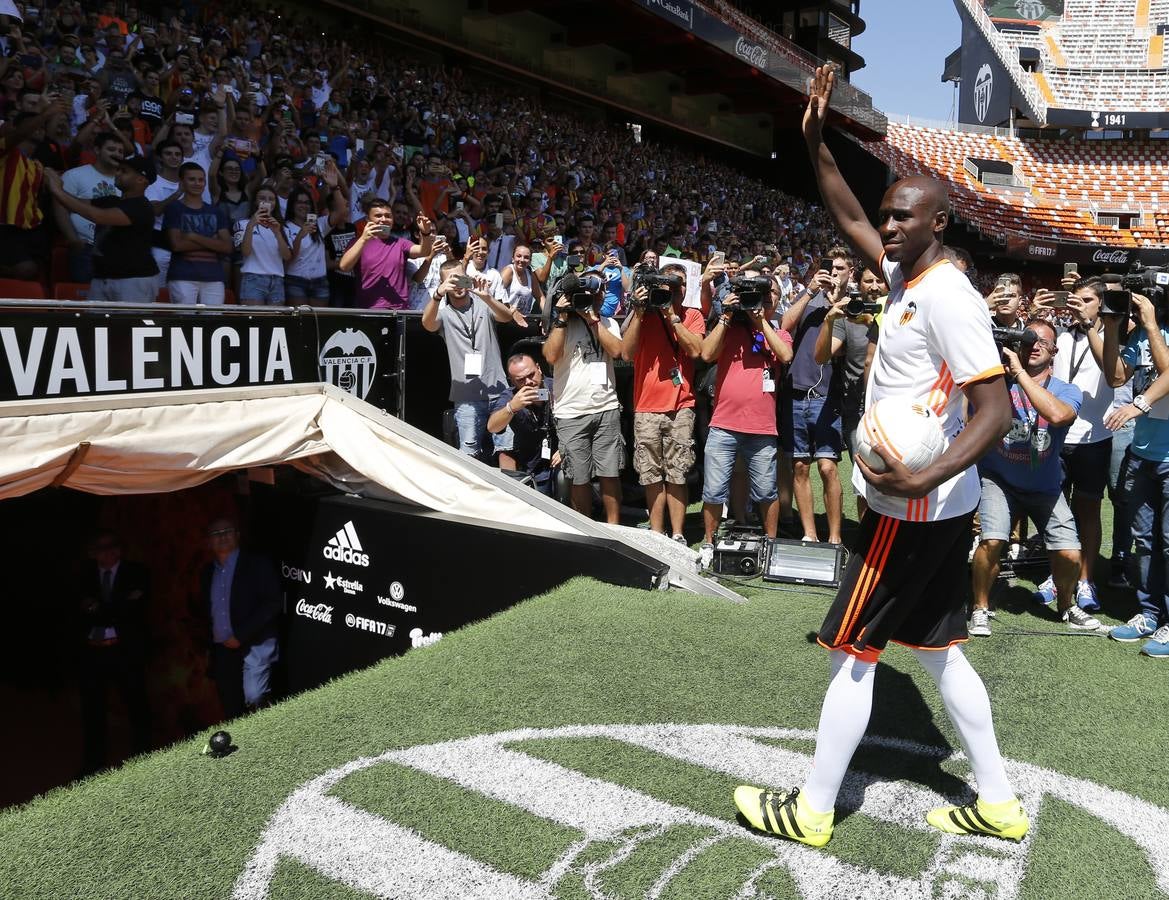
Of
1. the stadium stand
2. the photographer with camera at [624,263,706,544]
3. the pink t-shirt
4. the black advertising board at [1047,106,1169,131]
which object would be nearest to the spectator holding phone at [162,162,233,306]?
the pink t-shirt

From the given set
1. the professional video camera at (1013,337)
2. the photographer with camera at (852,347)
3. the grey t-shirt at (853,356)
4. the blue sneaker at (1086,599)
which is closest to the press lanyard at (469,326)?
the photographer with camera at (852,347)

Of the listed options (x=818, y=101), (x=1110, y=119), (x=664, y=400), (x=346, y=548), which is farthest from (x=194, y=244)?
(x=1110, y=119)

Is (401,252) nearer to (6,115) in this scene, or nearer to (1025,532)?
(6,115)

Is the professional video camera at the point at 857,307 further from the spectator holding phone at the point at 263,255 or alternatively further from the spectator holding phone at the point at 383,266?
the spectator holding phone at the point at 263,255

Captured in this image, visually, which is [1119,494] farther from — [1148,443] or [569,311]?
[569,311]

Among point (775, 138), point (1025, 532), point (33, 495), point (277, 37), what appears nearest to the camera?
point (1025, 532)

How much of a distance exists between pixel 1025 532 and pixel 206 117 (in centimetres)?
723

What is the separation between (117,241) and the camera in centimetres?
616

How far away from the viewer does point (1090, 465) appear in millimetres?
5395

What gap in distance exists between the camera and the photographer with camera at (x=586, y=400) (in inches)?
246

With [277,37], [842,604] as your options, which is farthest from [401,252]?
[277,37]

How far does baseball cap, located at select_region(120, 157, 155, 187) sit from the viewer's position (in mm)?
6398

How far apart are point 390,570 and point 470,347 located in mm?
1705

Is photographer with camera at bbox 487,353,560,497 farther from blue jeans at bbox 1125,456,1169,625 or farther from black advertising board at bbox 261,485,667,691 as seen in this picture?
blue jeans at bbox 1125,456,1169,625
